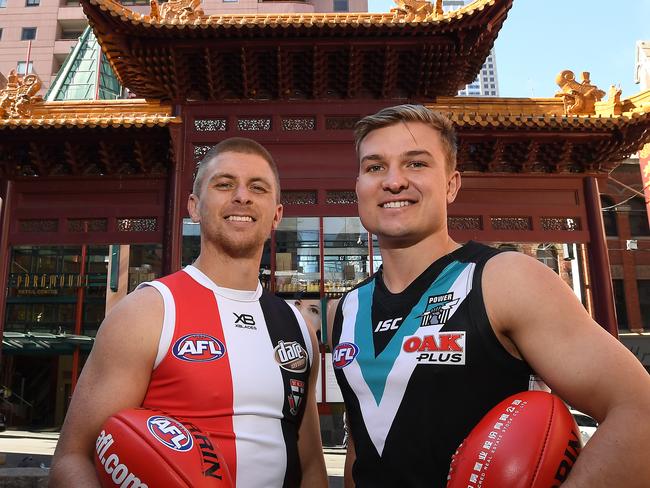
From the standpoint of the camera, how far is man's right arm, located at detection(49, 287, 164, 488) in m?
1.75

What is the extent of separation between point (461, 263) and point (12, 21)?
44.9m

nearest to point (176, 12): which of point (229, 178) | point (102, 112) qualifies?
point (102, 112)

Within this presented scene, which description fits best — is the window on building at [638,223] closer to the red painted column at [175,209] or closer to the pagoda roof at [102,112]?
the red painted column at [175,209]

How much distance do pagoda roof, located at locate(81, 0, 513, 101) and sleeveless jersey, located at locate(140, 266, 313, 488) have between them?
662 centimetres

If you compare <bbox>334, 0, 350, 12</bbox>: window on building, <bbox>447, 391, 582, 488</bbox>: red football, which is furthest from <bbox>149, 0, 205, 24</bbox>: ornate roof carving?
<bbox>334, 0, 350, 12</bbox>: window on building

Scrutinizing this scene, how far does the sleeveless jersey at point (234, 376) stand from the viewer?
1.94 meters

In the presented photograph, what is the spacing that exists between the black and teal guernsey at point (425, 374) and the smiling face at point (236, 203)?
739mm

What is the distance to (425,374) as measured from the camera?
174cm

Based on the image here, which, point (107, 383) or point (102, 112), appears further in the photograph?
point (102, 112)

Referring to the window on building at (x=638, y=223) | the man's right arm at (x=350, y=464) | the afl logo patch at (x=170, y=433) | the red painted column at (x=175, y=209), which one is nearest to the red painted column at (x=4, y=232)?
the red painted column at (x=175, y=209)

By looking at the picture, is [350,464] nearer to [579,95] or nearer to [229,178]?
[229,178]

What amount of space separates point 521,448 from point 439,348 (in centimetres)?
42

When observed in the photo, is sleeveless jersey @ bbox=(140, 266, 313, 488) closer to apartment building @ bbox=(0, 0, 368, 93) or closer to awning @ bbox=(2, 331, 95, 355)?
awning @ bbox=(2, 331, 95, 355)

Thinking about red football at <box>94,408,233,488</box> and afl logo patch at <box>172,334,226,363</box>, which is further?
afl logo patch at <box>172,334,226,363</box>
